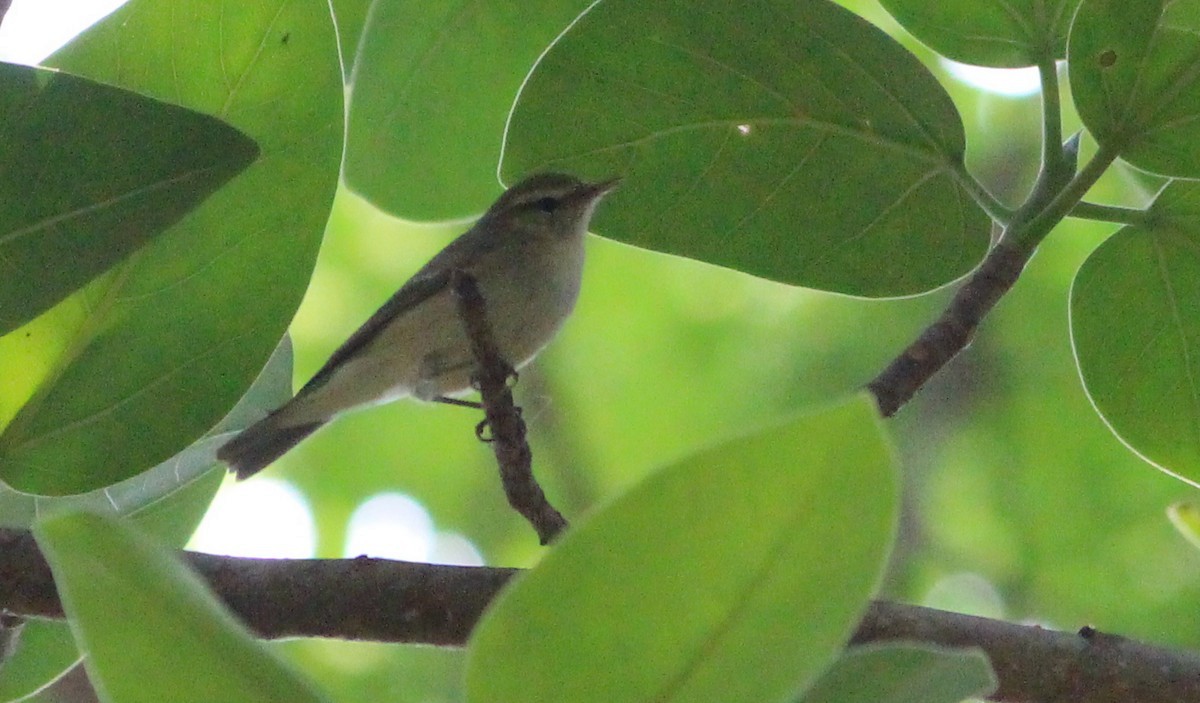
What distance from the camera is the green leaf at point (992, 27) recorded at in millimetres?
1478

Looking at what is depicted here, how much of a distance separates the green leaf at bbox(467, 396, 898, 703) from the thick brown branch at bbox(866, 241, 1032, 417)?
0.86 m

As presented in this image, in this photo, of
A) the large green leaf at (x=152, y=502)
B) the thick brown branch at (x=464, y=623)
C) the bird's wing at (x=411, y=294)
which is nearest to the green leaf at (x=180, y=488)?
the large green leaf at (x=152, y=502)

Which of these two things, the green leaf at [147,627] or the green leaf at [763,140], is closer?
the green leaf at [147,627]

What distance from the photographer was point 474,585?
49.8 inches

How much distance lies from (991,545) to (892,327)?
103cm

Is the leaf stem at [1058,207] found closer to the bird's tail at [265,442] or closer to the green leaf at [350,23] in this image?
the green leaf at [350,23]

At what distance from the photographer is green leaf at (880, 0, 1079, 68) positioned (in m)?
1.48

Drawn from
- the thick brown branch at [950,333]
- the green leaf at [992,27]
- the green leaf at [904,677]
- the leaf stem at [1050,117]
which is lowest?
the thick brown branch at [950,333]

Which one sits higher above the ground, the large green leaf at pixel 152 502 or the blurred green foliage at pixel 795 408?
the large green leaf at pixel 152 502

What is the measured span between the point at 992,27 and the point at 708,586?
3.58ft

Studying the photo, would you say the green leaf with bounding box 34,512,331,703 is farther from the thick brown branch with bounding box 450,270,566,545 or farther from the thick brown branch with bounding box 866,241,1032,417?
the thick brown branch with bounding box 866,241,1032,417

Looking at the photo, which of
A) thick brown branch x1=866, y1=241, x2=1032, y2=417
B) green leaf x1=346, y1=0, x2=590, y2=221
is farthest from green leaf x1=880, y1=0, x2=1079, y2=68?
green leaf x1=346, y1=0, x2=590, y2=221

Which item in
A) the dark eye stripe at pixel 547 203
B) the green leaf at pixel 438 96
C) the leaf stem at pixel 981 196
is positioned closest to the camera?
the leaf stem at pixel 981 196

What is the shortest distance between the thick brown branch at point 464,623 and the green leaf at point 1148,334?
42 cm
